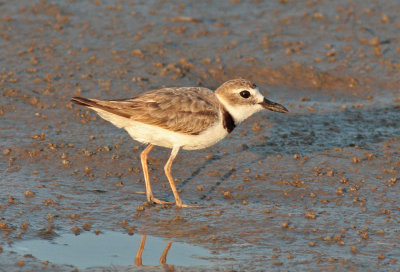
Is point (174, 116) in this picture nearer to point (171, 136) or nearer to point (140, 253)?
point (171, 136)

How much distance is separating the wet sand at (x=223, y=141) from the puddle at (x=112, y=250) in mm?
83

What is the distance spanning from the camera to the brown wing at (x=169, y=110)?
8.18m

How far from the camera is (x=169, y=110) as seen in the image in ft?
27.1

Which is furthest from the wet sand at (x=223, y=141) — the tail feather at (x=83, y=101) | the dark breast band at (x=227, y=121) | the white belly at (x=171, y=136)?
the tail feather at (x=83, y=101)

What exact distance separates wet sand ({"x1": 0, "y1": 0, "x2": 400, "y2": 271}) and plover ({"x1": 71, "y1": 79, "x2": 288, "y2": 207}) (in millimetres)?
764

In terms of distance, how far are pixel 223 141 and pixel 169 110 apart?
215 cm

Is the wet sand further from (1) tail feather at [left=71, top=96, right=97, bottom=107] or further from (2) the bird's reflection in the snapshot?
(1) tail feather at [left=71, top=96, right=97, bottom=107]

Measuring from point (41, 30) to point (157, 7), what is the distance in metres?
2.63

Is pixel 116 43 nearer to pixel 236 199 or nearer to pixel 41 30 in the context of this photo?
pixel 41 30

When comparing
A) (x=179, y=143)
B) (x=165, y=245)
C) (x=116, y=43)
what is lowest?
(x=165, y=245)

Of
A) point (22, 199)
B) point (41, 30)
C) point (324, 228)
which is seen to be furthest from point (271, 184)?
point (41, 30)

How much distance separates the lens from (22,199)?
805 centimetres

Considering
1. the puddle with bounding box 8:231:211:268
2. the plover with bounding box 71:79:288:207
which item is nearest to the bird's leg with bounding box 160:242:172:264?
the puddle with bounding box 8:231:211:268

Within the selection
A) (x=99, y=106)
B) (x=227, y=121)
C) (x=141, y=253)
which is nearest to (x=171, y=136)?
(x=227, y=121)
